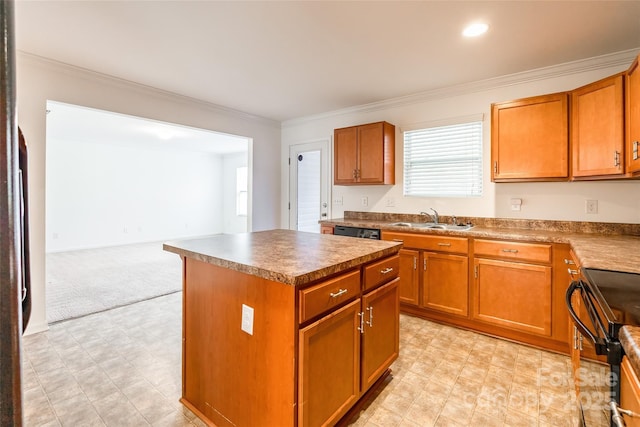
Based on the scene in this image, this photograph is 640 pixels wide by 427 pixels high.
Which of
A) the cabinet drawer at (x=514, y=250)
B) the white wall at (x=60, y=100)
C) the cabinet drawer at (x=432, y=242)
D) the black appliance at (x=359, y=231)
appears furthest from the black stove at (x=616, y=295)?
the white wall at (x=60, y=100)

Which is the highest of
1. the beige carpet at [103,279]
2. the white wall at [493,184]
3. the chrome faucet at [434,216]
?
the white wall at [493,184]

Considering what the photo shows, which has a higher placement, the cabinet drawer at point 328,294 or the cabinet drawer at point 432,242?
the cabinet drawer at point 432,242

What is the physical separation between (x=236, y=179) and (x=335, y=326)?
25.9 ft

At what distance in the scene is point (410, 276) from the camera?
3.09m

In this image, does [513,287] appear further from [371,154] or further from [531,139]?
[371,154]

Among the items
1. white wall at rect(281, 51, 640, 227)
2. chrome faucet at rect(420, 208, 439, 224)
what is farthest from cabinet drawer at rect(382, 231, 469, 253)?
white wall at rect(281, 51, 640, 227)

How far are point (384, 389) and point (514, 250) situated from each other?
1.57 m

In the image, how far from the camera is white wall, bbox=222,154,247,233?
883 cm

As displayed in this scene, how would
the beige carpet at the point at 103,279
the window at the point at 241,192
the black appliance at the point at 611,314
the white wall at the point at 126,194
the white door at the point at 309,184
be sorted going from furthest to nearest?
1. the window at the point at 241,192
2. the white wall at the point at 126,194
3. the white door at the point at 309,184
4. the beige carpet at the point at 103,279
5. the black appliance at the point at 611,314

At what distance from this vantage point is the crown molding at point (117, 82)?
2744 millimetres

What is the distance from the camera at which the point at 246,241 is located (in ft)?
6.77

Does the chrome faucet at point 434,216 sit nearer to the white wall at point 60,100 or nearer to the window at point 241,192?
the white wall at point 60,100

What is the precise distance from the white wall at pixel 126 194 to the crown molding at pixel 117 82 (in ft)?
14.9

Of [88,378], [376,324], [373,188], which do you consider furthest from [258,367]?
[373,188]
